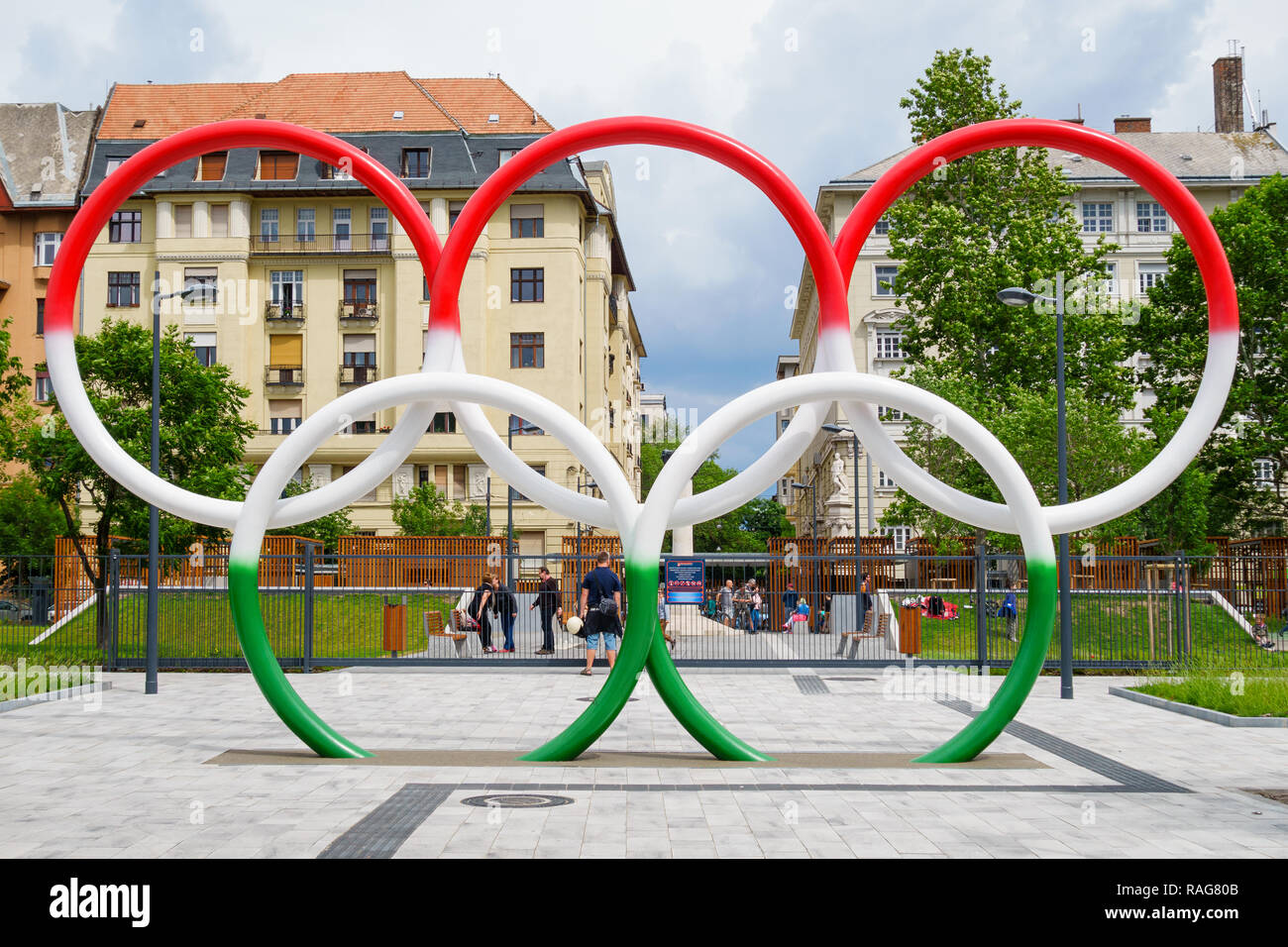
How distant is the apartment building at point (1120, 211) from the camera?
5288 cm

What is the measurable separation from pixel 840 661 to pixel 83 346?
16.0 metres

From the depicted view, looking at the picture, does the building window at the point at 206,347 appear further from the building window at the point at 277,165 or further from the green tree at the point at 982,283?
the green tree at the point at 982,283

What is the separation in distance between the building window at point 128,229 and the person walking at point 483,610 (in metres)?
37.6

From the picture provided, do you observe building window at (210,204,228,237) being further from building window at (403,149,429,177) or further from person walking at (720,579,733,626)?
person walking at (720,579,733,626)

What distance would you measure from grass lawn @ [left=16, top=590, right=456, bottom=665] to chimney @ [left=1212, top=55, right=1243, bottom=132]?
54.2 meters

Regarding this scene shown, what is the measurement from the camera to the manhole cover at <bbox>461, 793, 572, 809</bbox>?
26.8 feet

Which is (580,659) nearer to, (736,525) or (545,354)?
(545,354)

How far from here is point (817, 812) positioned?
802 centimetres

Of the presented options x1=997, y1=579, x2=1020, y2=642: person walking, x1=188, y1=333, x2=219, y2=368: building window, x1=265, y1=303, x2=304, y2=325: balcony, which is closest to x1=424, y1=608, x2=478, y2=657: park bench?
x1=997, y1=579, x2=1020, y2=642: person walking

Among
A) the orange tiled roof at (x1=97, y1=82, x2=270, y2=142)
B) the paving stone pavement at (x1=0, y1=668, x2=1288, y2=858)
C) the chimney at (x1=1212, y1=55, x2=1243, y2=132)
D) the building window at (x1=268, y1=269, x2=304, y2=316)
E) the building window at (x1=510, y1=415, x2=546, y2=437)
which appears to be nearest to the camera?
the paving stone pavement at (x1=0, y1=668, x2=1288, y2=858)

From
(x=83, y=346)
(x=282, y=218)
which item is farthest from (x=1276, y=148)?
(x=83, y=346)

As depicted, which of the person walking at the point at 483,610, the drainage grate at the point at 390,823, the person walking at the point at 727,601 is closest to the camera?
the drainage grate at the point at 390,823

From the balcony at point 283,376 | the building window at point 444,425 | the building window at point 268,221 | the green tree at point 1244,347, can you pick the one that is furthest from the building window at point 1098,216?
the building window at point 268,221

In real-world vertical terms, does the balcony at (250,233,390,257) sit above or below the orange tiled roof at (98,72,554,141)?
below
